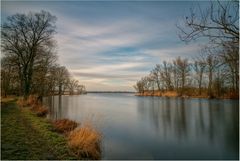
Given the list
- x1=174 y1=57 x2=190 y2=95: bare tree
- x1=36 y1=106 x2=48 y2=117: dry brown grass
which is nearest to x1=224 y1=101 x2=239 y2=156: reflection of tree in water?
x1=36 y1=106 x2=48 y2=117: dry brown grass

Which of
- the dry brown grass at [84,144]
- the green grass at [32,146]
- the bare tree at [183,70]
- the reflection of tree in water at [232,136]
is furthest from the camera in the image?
the bare tree at [183,70]

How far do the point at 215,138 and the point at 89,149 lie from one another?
259 inches

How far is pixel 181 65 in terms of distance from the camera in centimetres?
5678

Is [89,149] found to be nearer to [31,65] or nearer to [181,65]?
[31,65]

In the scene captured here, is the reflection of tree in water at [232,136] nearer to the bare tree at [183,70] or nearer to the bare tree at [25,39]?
the bare tree at [25,39]

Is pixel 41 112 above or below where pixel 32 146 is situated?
above

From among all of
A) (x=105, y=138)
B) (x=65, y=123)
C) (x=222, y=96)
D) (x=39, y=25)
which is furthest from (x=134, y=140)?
(x=222, y=96)

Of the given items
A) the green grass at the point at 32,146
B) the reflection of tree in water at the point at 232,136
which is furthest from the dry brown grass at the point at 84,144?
the reflection of tree in water at the point at 232,136

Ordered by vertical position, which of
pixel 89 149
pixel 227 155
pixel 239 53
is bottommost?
pixel 227 155

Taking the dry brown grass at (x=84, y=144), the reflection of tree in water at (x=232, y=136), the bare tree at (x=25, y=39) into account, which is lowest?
the reflection of tree in water at (x=232, y=136)

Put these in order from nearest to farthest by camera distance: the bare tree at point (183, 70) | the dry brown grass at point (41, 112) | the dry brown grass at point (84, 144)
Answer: the dry brown grass at point (84, 144) < the dry brown grass at point (41, 112) < the bare tree at point (183, 70)

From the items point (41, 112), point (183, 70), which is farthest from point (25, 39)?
point (183, 70)

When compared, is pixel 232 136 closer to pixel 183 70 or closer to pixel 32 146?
pixel 32 146

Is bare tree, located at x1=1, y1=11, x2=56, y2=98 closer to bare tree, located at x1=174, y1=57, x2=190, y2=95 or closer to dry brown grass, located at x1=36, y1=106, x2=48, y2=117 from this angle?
dry brown grass, located at x1=36, y1=106, x2=48, y2=117
